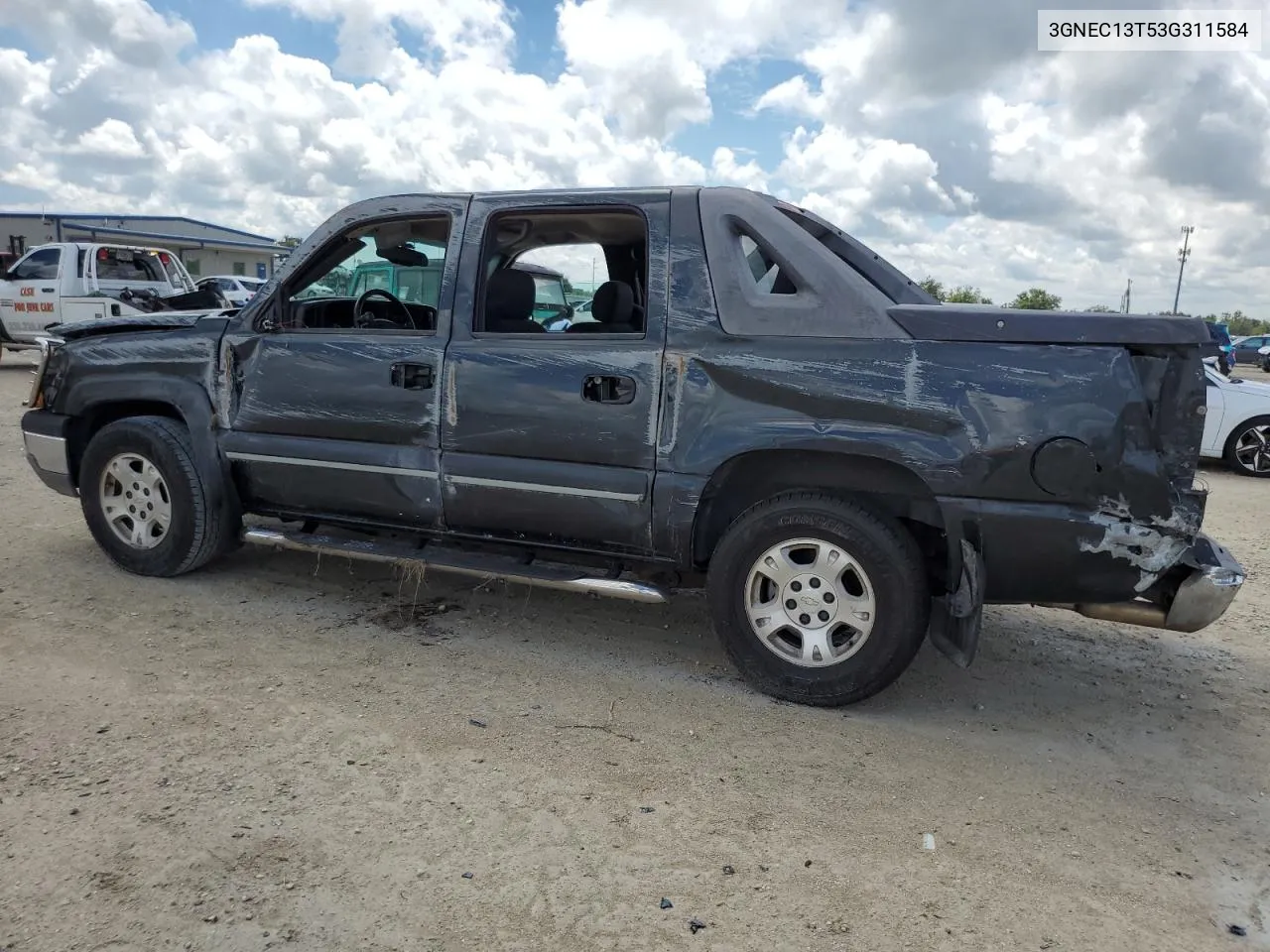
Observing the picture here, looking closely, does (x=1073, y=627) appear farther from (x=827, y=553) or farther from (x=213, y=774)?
(x=213, y=774)

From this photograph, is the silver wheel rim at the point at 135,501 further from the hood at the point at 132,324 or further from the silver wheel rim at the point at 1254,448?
the silver wheel rim at the point at 1254,448

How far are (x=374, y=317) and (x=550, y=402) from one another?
1.41m

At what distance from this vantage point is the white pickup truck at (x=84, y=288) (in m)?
14.0

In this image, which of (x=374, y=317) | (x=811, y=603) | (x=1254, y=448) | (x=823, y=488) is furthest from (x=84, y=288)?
(x=1254, y=448)

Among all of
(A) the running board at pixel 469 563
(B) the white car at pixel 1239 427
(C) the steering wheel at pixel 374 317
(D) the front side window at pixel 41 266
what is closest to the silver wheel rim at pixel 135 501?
(A) the running board at pixel 469 563

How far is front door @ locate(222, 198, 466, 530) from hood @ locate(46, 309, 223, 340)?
0.36m

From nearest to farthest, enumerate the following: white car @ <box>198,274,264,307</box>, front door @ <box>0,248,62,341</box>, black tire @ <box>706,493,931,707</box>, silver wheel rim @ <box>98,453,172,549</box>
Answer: black tire @ <box>706,493,931,707</box>, silver wheel rim @ <box>98,453,172,549</box>, front door @ <box>0,248,62,341</box>, white car @ <box>198,274,264,307</box>

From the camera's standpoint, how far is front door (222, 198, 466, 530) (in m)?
4.18

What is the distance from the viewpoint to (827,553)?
11.6 ft

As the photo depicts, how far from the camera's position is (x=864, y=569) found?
3482mm

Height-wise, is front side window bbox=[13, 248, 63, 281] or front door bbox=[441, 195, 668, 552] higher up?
front side window bbox=[13, 248, 63, 281]

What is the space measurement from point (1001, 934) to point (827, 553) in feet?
4.82

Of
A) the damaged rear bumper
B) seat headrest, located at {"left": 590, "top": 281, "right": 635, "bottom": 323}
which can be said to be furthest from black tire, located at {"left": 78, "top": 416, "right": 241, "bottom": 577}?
the damaged rear bumper

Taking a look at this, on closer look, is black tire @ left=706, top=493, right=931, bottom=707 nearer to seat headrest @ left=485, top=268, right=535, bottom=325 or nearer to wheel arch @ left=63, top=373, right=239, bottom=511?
seat headrest @ left=485, top=268, right=535, bottom=325
